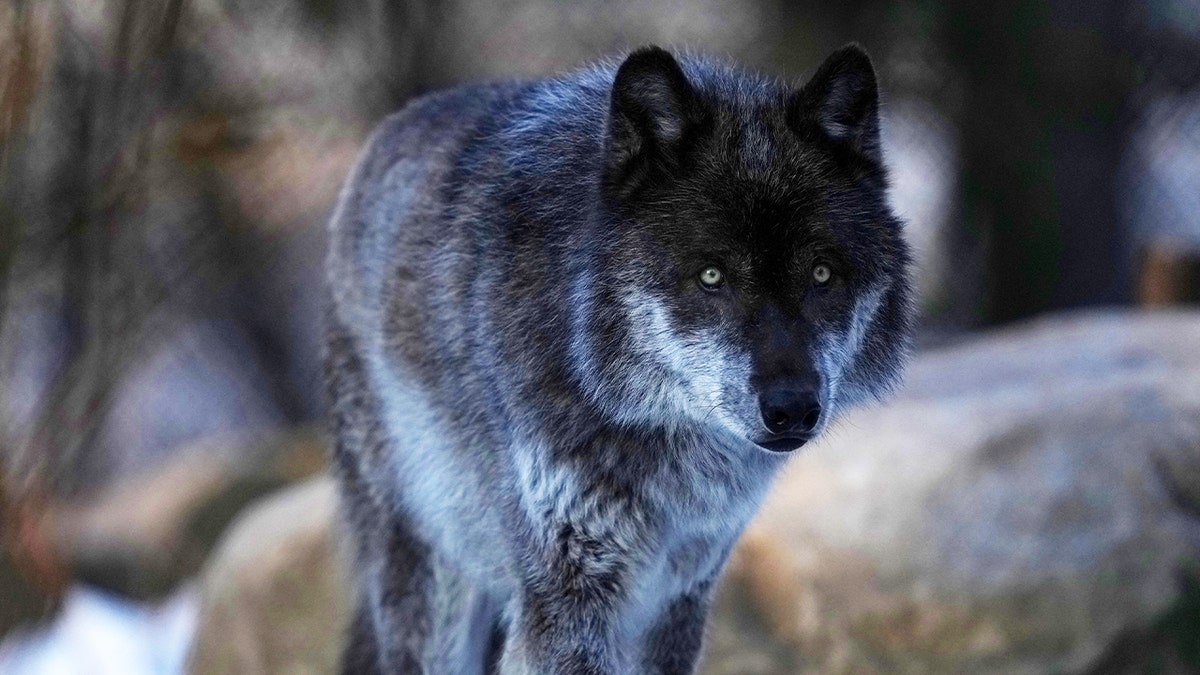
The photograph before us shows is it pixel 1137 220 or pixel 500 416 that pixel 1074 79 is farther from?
pixel 500 416

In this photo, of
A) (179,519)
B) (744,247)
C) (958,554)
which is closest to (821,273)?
(744,247)

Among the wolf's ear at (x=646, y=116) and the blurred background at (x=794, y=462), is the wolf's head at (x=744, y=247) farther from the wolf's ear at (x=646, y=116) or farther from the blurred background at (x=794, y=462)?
the blurred background at (x=794, y=462)

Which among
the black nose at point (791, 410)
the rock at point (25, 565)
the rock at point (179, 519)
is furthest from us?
the rock at point (179, 519)

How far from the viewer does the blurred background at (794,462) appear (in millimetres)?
4809

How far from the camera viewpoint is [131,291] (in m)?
5.95

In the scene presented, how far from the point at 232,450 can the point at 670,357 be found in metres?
5.20

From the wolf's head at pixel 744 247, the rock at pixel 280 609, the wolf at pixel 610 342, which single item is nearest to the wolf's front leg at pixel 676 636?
the wolf at pixel 610 342

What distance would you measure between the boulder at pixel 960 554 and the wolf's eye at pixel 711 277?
193 centimetres

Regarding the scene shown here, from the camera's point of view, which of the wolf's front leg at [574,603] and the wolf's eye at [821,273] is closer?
the wolf's eye at [821,273]

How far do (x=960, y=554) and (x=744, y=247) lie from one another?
8.18 feet

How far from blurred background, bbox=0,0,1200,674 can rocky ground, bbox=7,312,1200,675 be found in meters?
0.01

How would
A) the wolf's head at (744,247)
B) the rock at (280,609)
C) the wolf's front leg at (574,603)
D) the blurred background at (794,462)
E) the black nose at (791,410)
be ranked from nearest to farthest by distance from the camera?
the black nose at (791,410)
the wolf's head at (744,247)
the wolf's front leg at (574,603)
the blurred background at (794,462)
the rock at (280,609)

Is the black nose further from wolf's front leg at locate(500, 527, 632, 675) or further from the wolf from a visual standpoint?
wolf's front leg at locate(500, 527, 632, 675)

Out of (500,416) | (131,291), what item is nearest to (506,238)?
(500,416)
